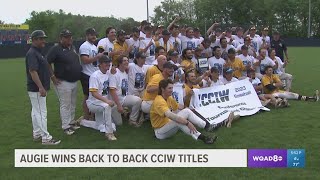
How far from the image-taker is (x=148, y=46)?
977cm

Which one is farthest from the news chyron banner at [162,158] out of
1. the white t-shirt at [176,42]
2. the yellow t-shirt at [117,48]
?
the white t-shirt at [176,42]

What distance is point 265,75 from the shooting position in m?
10.6

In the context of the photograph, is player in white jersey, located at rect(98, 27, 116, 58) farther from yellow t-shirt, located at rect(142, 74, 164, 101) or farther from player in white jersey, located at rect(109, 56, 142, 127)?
yellow t-shirt, located at rect(142, 74, 164, 101)

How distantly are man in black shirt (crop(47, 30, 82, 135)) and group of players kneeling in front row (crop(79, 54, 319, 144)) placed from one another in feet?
1.58

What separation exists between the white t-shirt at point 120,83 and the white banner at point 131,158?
1.60 metres

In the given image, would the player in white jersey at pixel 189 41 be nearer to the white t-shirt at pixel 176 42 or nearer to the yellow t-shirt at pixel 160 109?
the white t-shirt at pixel 176 42

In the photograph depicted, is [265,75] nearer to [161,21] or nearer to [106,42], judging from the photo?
[106,42]

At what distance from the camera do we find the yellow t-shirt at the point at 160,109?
6.73 meters

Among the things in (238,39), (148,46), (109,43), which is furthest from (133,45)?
(238,39)

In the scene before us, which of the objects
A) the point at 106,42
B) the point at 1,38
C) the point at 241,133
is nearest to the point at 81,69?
the point at 106,42

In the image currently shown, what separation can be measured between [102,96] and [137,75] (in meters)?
1.27

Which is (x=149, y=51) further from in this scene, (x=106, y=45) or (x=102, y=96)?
(x=102, y=96)

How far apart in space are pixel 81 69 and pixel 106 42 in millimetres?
1122

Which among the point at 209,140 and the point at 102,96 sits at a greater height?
the point at 102,96
